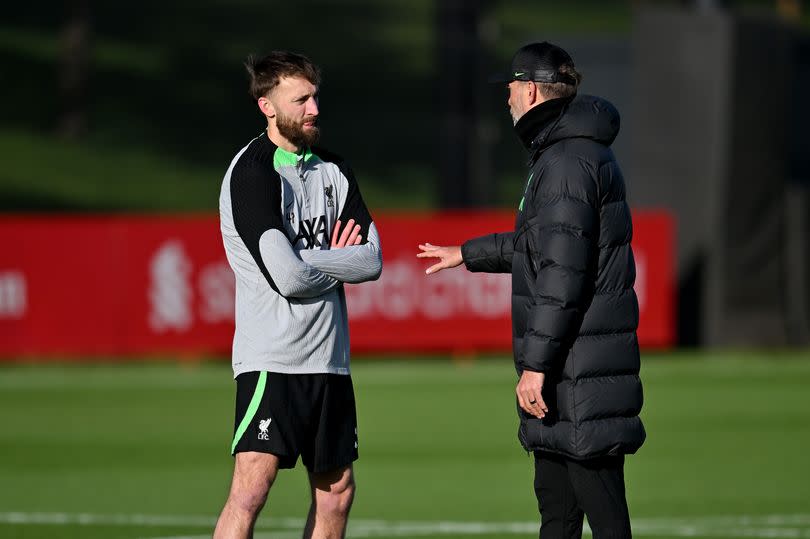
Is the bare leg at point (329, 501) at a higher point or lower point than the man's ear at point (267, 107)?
lower

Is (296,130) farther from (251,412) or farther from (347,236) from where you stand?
(251,412)

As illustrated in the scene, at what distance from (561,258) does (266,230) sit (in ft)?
3.88

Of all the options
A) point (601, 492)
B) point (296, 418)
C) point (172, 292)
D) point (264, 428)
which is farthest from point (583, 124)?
point (172, 292)

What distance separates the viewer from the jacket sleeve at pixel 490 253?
7.57m

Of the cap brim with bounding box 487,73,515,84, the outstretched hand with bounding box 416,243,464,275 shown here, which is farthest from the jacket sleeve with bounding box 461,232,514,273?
the cap brim with bounding box 487,73,515,84

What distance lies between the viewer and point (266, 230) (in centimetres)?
697

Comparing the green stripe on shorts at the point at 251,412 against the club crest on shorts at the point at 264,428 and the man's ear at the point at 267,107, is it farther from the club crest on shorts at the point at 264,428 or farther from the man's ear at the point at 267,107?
the man's ear at the point at 267,107

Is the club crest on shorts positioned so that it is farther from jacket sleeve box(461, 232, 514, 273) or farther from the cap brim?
the cap brim

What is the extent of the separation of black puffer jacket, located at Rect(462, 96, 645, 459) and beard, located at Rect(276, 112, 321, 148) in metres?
0.84

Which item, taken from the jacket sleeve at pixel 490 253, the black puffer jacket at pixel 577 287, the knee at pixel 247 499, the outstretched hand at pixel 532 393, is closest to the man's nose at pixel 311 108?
the black puffer jacket at pixel 577 287

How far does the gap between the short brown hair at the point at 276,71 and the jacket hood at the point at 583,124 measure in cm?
97

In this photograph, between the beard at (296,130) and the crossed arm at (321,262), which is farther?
the beard at (296,130)

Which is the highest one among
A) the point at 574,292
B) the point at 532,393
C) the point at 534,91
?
the point at 534,91

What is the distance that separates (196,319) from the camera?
20.6 metres
